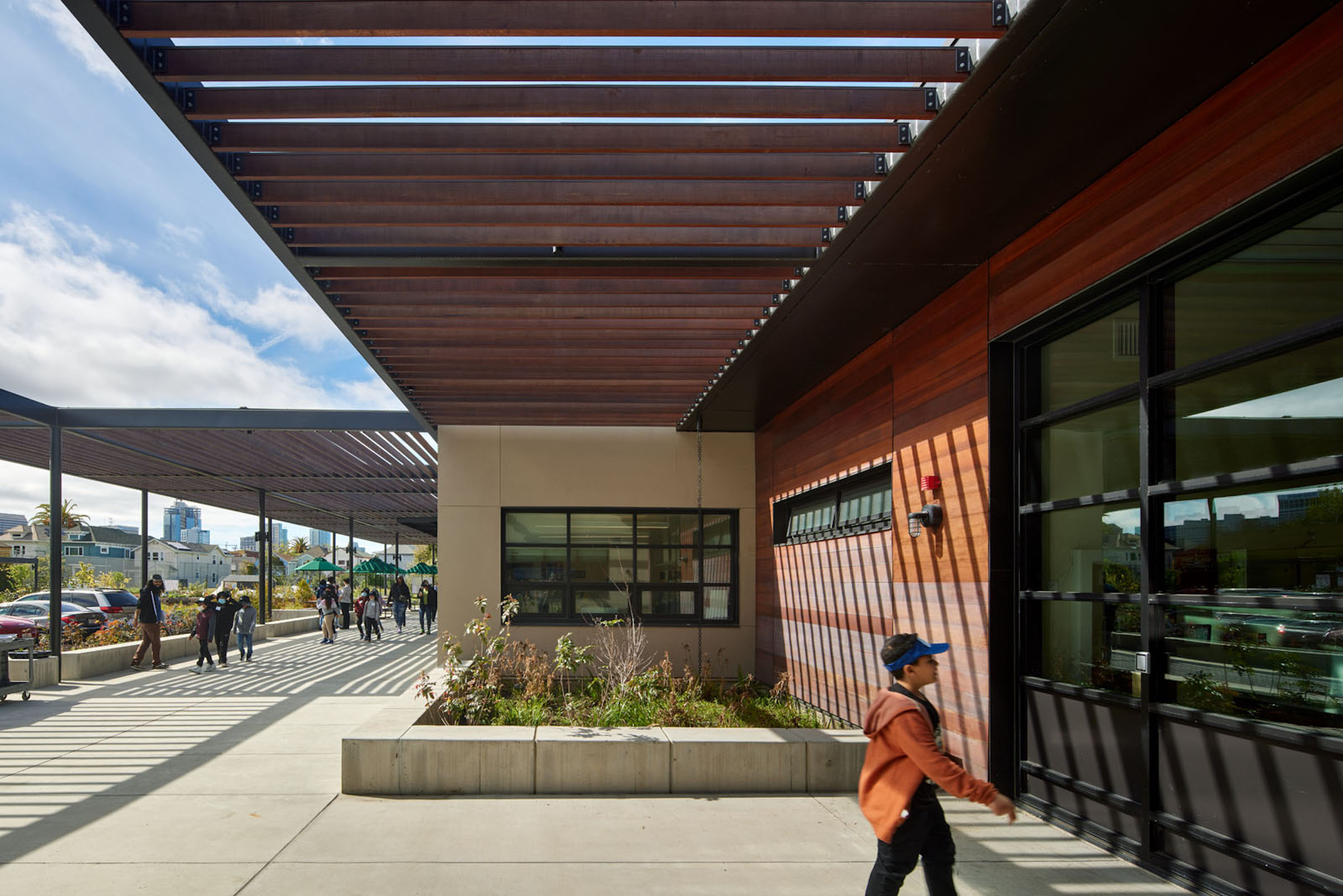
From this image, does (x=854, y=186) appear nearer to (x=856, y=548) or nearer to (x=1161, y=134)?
(x=1161, y=134)

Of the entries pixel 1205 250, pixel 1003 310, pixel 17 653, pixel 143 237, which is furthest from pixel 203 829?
pixel 143 237

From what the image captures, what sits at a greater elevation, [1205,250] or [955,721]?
[1205,250]

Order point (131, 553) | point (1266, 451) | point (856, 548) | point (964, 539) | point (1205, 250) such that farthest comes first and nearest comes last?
point (131, 553)
point (856, 548)
point (964, 539)
point (1205, 250)
point (1266, 451)

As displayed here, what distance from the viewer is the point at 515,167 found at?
586 cm

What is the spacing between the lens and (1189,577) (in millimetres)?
5113

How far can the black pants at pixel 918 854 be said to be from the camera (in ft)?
12.0

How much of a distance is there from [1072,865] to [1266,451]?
2.53 m

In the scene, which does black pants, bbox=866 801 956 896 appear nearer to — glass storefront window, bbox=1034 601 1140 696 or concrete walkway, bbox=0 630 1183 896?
concrete walkway, bbox=0 630 1183 896

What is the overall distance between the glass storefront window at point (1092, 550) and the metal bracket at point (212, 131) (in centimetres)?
568

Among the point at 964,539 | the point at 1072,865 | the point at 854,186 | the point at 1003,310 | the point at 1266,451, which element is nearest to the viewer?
the point at 1266,451

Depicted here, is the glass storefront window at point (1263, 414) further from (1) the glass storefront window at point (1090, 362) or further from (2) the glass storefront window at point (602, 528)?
(2) the glass storefront window at point (602, 528)

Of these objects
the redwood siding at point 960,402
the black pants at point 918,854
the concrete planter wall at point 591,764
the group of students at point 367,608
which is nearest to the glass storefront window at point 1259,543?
the redwood siding at point 960,402

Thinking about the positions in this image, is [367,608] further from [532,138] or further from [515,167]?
[532,138]

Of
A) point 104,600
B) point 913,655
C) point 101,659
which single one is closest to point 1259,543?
point 913,655
